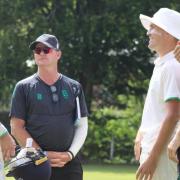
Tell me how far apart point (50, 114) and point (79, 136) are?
39 centimetres

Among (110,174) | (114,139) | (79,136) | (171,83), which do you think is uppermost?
(171,83)

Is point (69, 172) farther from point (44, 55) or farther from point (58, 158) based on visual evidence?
point (44, 55)

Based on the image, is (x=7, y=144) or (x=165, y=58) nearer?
(x=7, y=144)

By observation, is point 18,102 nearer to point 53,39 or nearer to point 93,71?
point 53,39

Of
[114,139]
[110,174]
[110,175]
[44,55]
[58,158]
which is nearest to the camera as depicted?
[58,158]

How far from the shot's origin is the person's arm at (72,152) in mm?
5828

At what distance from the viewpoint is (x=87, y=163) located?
75.3 feet

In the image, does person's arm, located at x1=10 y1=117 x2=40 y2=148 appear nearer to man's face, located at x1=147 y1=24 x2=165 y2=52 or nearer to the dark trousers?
the dark trousers

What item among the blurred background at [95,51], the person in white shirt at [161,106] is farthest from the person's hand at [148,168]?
the blurred background at [95,51]

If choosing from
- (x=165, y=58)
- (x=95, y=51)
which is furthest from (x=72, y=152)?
(x=95, y=51)

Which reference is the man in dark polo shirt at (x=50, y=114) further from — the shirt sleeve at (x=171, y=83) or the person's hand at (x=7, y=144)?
the shirt sleeve at (x=171, y=83)

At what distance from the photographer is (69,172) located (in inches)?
236

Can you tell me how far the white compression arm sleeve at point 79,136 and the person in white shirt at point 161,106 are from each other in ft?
2.65

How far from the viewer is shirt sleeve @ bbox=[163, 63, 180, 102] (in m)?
4.98
